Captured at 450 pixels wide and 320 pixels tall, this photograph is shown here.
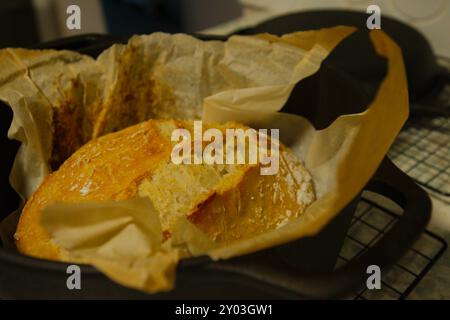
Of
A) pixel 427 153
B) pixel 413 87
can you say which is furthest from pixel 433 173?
pixel 413 87

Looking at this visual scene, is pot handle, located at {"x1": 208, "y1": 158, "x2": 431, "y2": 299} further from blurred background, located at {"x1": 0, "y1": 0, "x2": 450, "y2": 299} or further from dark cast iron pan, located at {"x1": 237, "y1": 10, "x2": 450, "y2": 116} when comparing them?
dark cast iron pan, located at {"x1": 237, "y1": 10, "x2": 450, "y2": 116}

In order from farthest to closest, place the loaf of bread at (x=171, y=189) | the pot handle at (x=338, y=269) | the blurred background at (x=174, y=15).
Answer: the blurred background at (x=174, y=15) → the loaf of bread at (x=171, y=189) → the pot handle at (x=338, y=269)

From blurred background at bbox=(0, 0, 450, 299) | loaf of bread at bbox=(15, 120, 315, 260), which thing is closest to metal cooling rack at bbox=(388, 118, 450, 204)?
blurred background at bbox=(0, 0, 450, 299)

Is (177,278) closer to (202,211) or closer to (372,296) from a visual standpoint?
(202,211)

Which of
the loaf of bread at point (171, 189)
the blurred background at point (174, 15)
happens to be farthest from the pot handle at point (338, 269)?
the blurred background at point (174, 15)

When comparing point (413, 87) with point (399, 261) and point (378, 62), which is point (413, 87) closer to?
point (378, 62)

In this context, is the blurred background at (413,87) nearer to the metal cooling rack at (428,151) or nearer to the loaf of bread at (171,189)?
the metal cooling rack at (428,151)

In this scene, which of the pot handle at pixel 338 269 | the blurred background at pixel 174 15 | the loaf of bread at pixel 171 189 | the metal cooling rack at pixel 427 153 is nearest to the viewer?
the pot handle at pixel 338 269
